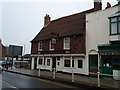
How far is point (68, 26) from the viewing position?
23328 millimetres

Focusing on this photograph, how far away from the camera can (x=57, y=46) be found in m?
22.9

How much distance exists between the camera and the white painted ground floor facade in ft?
62.7

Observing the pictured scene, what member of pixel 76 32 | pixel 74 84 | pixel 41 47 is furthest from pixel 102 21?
pixel 41 47

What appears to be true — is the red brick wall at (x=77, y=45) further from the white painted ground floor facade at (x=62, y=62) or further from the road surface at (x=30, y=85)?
the road surface at (x=30, y=85)

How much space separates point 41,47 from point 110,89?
1719 cm

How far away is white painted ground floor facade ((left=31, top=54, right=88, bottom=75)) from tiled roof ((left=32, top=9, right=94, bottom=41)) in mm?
3062

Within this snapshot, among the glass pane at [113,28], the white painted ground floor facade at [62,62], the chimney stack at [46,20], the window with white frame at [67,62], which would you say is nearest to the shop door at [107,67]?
the white painted ground floor facade at [62,62]

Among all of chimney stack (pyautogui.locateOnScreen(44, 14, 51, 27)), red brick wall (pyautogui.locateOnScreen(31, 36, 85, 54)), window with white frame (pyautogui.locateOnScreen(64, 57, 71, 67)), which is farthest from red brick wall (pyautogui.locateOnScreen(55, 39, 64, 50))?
chimney stack (pyautogui.locateOnScreen(44, 14, 51, 27))

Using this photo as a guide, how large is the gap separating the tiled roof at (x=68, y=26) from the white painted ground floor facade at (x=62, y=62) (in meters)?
3.06

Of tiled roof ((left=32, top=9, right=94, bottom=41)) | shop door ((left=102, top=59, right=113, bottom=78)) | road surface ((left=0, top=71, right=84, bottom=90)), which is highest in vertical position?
tiled roof ((left=32, top=9, right=94, bottom=41))

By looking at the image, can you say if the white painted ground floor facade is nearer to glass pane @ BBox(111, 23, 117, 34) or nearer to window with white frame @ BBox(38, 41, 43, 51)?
window with white frame @ BBox(38, 41, 43, 51)

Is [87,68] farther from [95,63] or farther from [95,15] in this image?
[95,15]

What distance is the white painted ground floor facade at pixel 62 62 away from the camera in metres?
19.1

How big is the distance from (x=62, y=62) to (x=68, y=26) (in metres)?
5.62
